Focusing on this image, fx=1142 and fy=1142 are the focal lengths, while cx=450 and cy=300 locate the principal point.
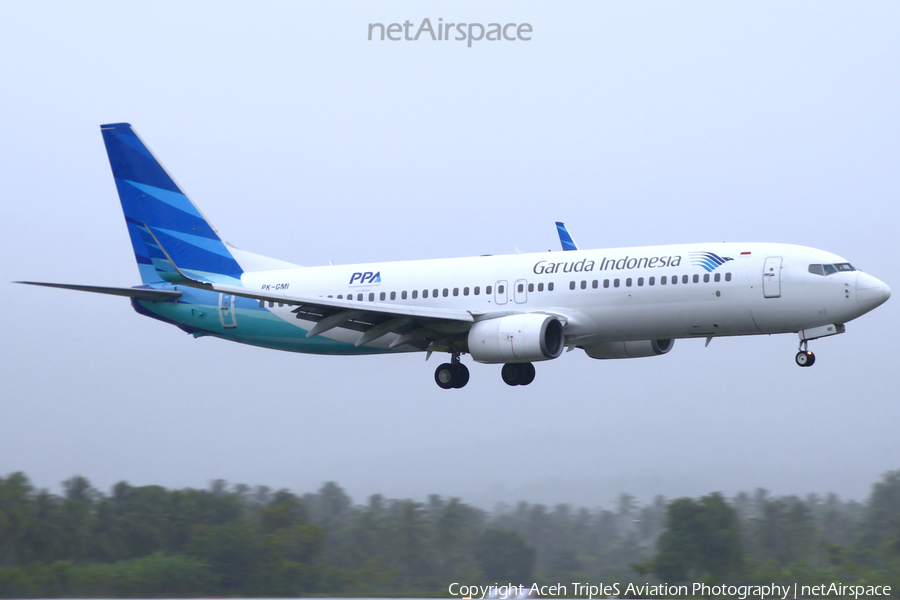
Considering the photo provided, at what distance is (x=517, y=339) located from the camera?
36938 millimetres

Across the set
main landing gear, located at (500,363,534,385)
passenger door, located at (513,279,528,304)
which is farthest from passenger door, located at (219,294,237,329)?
passenger door, located at (513,279,528,304)

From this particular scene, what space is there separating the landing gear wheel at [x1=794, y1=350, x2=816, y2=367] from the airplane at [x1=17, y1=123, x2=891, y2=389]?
0.15ft

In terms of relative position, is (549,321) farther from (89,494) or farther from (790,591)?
(89,494)

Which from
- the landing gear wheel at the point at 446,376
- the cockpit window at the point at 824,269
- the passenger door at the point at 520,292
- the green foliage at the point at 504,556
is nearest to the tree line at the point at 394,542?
Answer: the green foliage at the point at 504,556

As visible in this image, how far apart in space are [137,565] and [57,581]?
98.0 inches

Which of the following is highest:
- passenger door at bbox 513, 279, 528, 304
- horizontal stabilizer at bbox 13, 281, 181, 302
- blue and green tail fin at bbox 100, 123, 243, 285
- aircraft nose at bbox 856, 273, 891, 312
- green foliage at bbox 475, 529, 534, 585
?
blue and green tail fin at bbox 100, 123, 243, 285

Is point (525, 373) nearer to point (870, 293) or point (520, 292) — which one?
point (520, 292)

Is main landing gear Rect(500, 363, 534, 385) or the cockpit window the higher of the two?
the cockpit window

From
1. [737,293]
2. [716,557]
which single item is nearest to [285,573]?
[716,557]

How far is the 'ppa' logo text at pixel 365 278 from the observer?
4188 centimetres

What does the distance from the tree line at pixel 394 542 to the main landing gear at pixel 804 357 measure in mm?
5749

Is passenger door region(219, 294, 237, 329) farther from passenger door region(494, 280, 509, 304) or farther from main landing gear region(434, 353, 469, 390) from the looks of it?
passenger door region(494, 280, 509, 304)

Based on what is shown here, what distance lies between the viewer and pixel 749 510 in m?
39.4

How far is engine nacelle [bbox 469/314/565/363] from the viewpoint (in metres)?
36.7
